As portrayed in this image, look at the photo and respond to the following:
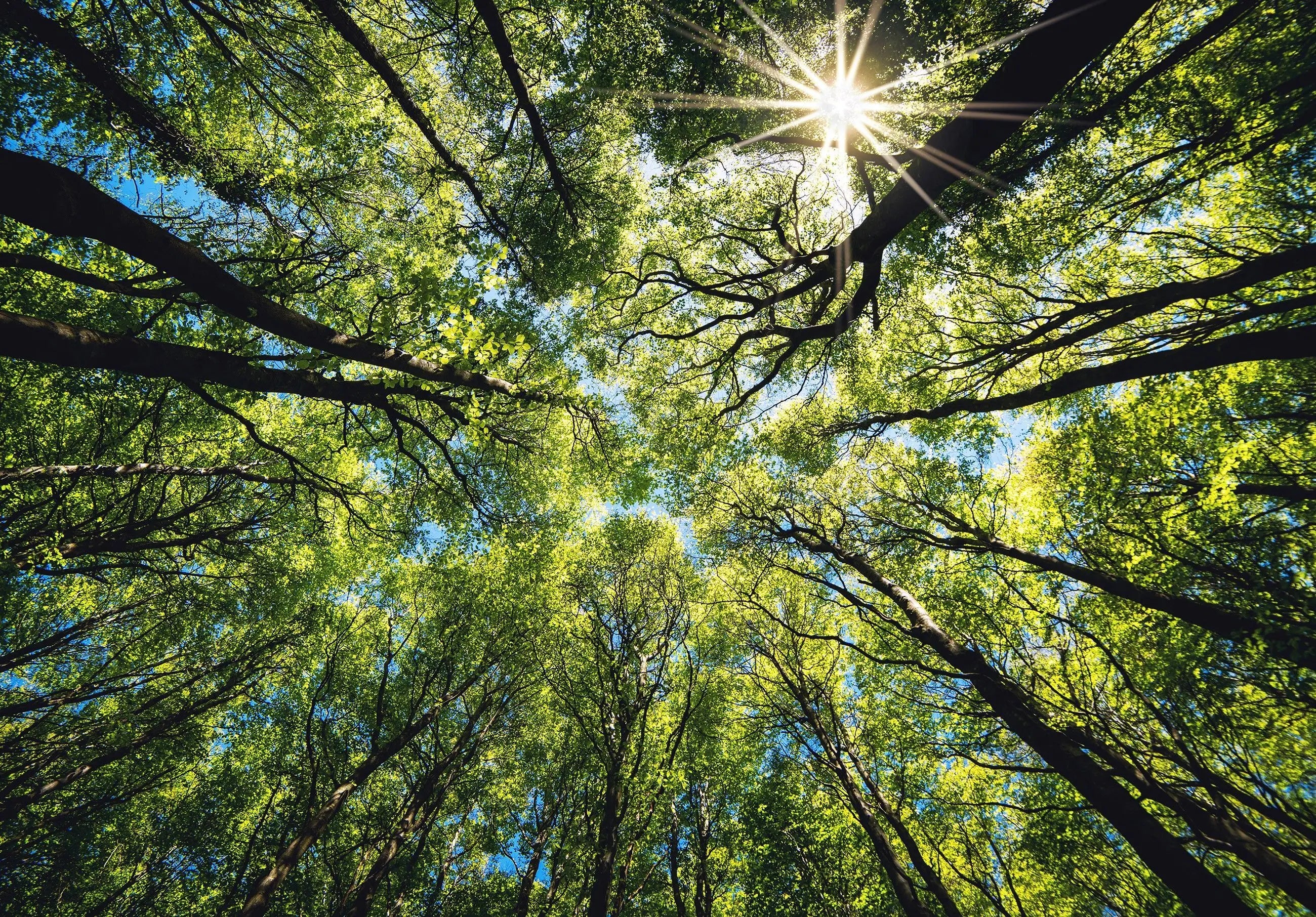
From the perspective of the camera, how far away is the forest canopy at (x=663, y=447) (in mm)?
5574

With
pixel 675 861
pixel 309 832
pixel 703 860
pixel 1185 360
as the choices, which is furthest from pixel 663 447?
pixel 703 860

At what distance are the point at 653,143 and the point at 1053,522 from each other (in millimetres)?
11324

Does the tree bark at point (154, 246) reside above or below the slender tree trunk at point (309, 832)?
above

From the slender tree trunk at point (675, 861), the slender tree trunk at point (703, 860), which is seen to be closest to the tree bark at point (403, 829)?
the slender tree trunk at point (675, 861)

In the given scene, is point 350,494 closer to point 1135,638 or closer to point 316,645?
point 316,645

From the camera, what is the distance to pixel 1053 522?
856 cm

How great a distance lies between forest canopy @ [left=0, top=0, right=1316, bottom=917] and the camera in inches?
219

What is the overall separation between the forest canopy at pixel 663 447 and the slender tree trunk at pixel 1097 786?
0.05 m

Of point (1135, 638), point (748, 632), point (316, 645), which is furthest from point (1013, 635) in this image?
point (316, 645)

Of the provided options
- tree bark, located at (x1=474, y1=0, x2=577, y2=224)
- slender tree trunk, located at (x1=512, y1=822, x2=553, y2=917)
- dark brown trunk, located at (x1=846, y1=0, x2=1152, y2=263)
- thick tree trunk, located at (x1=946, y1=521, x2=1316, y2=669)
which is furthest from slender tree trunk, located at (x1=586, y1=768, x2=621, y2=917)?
tree bark, located at (x1=474, y1=0, x2=577, y2=224)

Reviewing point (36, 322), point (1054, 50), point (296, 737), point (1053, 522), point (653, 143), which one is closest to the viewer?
point (36, 322)

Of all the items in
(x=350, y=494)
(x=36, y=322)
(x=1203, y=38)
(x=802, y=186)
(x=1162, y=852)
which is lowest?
(x=1162, y=852)

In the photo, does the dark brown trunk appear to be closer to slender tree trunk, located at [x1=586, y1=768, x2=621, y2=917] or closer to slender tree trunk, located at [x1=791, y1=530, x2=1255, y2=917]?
slender tree trunk, located at [x1=791, y1=530, x2=1255, y2=917]

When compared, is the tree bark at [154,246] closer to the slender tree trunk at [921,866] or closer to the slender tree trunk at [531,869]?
the slender tree trunk at [921,866]
